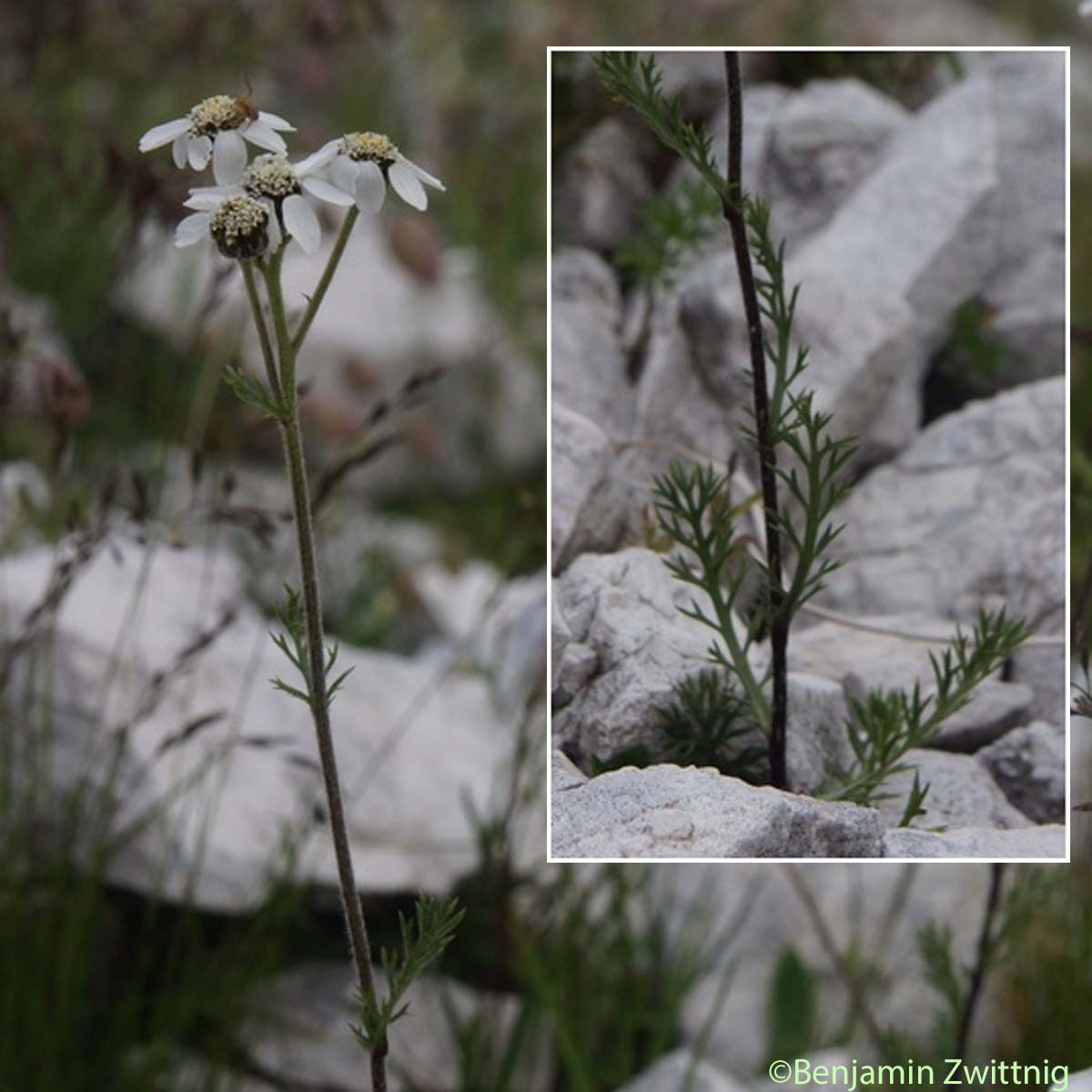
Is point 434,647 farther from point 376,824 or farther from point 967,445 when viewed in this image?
point 967,445

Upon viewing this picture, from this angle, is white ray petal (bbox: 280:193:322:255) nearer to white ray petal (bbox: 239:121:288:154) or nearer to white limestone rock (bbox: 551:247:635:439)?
white ray petal (bbox: 239:121:288:154)

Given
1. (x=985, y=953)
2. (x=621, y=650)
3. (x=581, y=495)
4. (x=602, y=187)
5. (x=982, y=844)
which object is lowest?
(x=985, y=953)

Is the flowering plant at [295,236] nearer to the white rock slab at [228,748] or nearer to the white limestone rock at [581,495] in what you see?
the white limestone rock at [581,495]

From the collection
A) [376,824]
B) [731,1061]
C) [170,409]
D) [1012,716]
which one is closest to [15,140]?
[170,409]

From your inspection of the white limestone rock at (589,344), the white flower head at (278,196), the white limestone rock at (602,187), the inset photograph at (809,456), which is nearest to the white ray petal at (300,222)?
the white flower head at (278,196)

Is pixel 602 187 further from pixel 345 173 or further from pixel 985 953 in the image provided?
pixel 985 953

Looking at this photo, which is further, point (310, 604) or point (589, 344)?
point (589, 344)

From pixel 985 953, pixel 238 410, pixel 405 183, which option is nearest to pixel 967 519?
pixel 985 953
